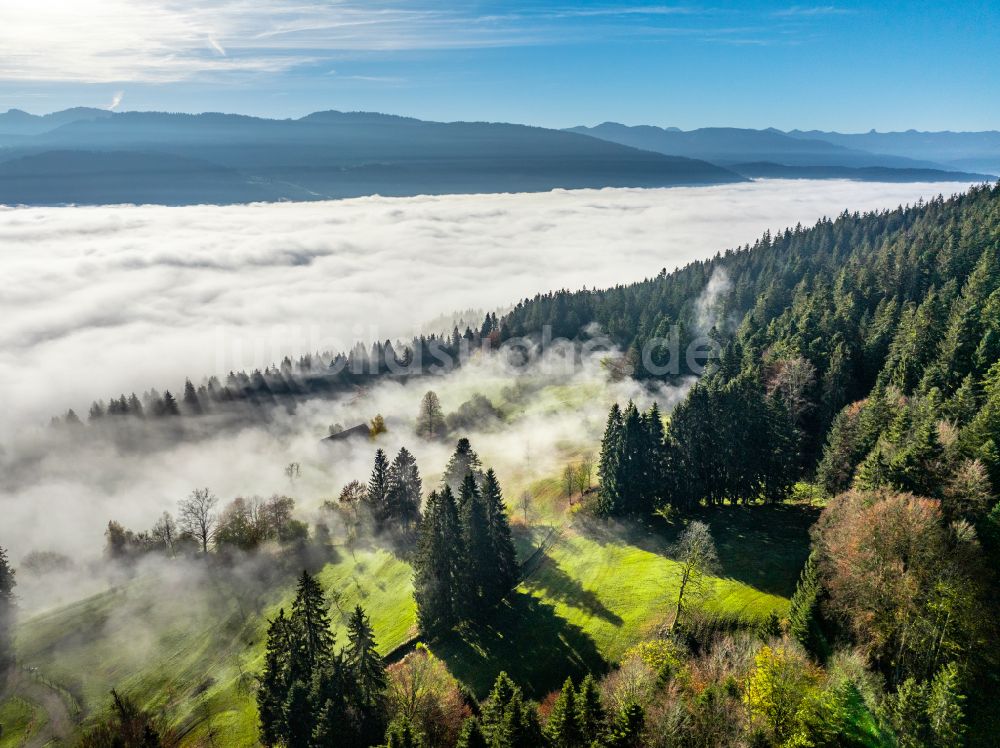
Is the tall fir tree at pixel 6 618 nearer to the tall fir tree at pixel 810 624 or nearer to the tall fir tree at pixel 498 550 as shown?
the tall fir tree at pixel 498 550

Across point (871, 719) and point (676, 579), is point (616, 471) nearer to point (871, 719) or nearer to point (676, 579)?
point (676, 579)

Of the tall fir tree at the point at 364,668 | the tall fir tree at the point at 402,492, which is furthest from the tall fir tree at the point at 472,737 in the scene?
the tall fir tree at the point at 402,492

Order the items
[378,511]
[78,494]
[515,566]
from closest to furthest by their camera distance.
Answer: [515,566], [378,511], [78,494]

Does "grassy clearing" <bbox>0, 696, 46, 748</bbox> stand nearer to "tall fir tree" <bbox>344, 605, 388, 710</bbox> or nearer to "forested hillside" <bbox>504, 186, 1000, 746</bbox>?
"tall fir tree" <bbox>344, 605, 388, 710</bbox>

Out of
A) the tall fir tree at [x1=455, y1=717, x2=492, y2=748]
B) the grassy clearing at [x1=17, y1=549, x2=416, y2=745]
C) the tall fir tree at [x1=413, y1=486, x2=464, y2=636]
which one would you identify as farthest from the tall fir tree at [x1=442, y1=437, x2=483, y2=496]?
the tall fir tree at [x1=455, y1=717, x2=492, y2=748]

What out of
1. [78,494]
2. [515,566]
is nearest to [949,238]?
[515,566]

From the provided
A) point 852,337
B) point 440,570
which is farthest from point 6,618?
point 852,337
